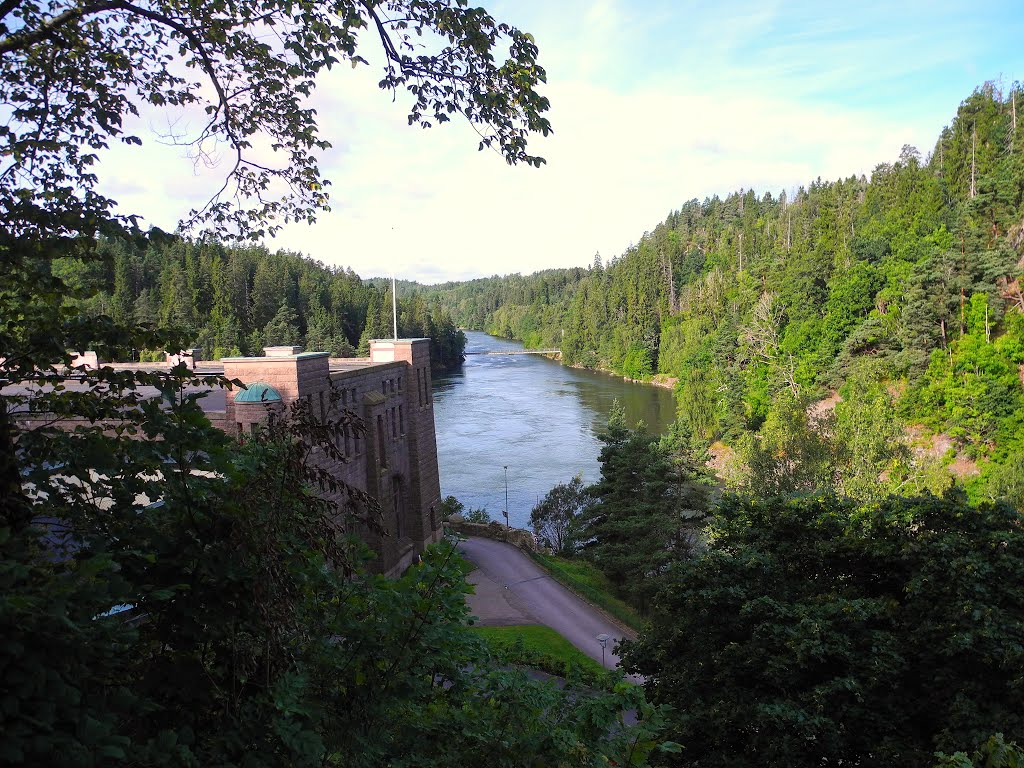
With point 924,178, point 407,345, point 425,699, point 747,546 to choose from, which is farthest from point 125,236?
point 924,178

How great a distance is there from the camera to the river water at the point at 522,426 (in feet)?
135

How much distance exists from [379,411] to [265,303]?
65617 millimetres

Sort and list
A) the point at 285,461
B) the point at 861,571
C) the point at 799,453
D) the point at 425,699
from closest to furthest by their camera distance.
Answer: the point at 285,461 → the point at 425,699 → the point at 861,571 → the point at 799,453

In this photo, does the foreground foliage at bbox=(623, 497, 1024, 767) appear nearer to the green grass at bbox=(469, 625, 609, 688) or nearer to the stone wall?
the green grass at bbox=(469, 625, 609, 688)

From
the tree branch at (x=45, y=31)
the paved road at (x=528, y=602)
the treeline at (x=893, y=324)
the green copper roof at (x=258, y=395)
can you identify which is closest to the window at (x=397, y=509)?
the paved road at (x=528, y=602)

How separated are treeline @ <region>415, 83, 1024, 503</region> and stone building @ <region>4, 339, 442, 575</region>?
1528 cm

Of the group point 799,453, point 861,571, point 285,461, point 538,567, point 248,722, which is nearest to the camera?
point 248,722

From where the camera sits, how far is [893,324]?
49.4m

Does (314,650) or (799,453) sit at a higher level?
(314,650)

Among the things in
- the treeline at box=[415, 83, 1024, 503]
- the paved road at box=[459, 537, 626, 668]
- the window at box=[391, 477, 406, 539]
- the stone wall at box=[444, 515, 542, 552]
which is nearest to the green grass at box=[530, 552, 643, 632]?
the paved road at box=[459, 537, 626, 668]

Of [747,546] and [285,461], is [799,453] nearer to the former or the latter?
[747,546]

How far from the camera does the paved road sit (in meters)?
21.3

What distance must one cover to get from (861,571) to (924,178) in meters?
58.8

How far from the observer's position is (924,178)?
192ft
